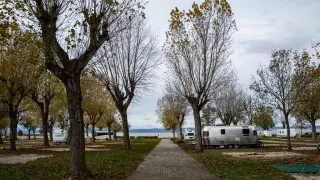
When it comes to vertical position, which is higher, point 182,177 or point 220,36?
point 220,36

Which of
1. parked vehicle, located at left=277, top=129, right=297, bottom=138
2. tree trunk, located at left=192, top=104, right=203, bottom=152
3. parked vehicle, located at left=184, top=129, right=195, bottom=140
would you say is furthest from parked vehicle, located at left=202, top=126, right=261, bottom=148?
parked vehicle, located at left=277, top=129, right=297, bottom=138

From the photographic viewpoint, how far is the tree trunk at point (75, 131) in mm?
11773

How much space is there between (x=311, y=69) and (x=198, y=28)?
9.72 metres

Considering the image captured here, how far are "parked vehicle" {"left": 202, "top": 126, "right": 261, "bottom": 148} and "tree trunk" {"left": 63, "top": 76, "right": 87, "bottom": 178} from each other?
83.1 ft

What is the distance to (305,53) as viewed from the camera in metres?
27.8

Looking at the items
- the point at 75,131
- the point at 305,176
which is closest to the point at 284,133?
the point at 305,176

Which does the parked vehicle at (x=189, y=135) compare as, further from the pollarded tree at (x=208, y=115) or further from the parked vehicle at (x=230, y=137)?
the parked vehicle at (x=230, y=137)

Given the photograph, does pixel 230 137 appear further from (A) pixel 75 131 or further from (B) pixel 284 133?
(B) pixel 284 133

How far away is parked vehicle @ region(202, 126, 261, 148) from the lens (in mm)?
35750

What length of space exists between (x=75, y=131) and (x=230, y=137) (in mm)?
26213

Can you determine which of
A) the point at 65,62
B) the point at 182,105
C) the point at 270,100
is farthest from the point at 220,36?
the point at 182,105

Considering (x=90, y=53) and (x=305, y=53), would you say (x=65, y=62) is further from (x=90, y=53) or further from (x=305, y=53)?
(x=305, y=53)

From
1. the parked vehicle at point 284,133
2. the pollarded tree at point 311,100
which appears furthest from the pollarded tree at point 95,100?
the parked vehicle at point 284,133

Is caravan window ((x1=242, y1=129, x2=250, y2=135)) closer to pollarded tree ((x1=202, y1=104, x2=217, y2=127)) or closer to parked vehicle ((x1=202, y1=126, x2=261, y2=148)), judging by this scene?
parked vehicle ((x1=202, y1=126, x2=261, y2=148))
